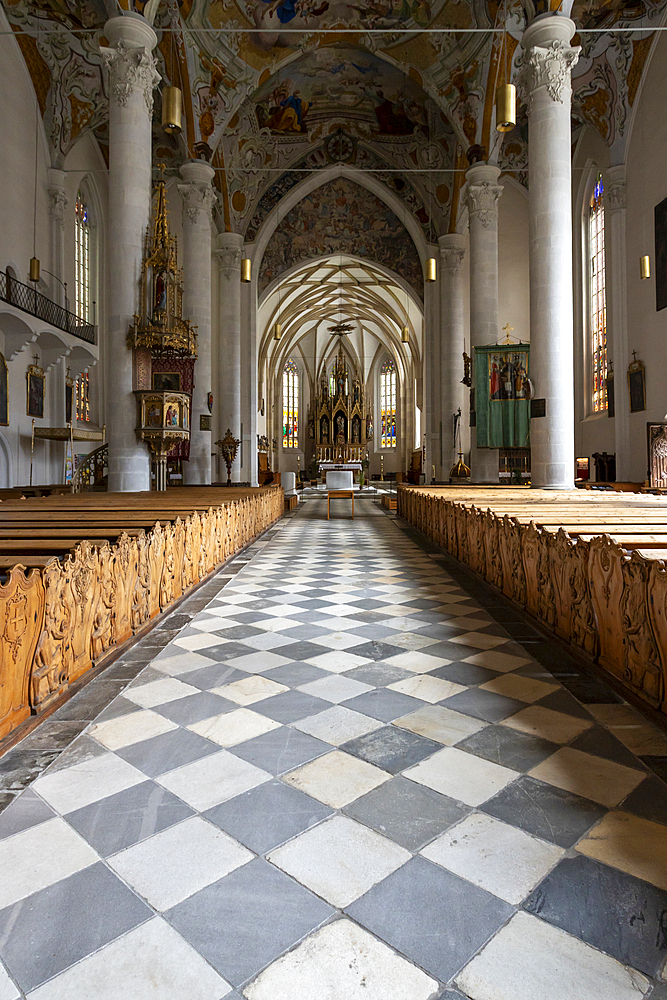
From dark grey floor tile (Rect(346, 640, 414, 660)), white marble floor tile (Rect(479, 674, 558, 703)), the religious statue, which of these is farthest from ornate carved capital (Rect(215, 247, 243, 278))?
the religious statue

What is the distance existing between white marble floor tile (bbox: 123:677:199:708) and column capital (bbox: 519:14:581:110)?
34.1ft

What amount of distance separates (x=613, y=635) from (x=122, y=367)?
26.7ft

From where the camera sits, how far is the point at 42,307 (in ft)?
46.6

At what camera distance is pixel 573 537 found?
145 inches

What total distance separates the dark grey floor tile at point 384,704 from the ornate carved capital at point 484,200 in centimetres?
1375

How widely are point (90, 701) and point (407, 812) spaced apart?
1665mm

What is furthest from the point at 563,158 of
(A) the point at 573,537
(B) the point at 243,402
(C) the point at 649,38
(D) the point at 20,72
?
(B) the point at 243,402

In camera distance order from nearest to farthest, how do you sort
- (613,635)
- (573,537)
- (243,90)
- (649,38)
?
(613,635) → (573,537) → (649,38) → (243,90)

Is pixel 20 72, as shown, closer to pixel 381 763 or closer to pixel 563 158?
pixel 563 158

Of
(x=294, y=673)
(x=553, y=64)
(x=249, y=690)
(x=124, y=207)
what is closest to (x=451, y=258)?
(x=553, y=64)

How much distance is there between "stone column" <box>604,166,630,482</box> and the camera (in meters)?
14.1

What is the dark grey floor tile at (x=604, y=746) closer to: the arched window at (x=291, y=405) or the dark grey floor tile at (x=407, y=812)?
the dark grey floor tile at (x=407, y=812)

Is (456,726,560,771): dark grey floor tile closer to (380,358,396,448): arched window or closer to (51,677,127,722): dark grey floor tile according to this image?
(51,677,127,722): dark grey floor tile

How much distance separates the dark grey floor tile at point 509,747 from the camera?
7.49ft
